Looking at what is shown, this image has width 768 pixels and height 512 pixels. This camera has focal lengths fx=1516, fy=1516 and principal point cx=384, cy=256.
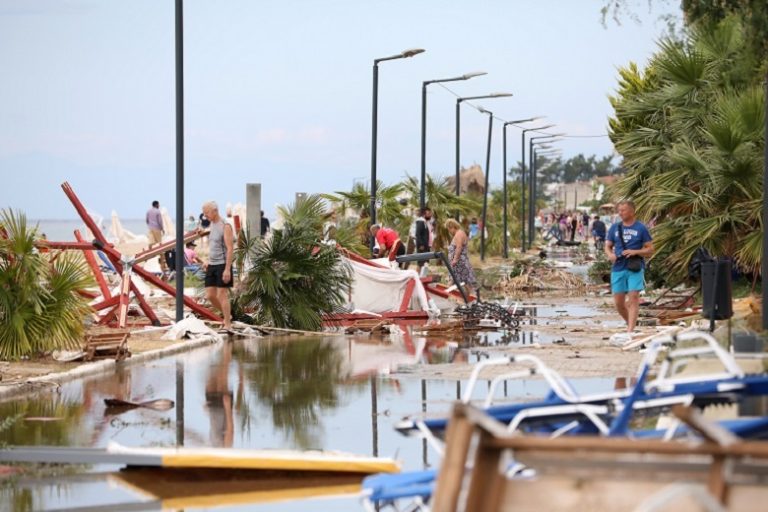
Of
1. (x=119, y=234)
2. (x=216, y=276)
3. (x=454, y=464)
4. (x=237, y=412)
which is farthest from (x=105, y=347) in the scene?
(x=119, y=234)

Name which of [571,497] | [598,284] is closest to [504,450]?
[571,497]

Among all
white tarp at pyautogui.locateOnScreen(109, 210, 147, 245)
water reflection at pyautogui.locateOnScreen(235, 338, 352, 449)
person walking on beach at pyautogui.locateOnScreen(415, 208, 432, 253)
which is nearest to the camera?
water reflection at pyautogui.locateOnScreen(235, 338, 352, 449)

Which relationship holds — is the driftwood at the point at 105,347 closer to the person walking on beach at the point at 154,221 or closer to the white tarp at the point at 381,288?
the white tarp at the point at 381,288

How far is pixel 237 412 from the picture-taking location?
13.1m

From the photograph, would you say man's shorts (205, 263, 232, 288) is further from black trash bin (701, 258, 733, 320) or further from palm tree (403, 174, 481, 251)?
palm tree (403, 174, 481, 251)

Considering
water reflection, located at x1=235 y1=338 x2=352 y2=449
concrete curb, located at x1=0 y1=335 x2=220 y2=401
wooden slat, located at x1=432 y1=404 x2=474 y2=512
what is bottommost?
water reflection, located at x1=235 y1=338 x2=352 y2=449

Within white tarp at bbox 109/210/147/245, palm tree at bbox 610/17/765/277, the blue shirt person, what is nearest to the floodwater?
the blue shirt person

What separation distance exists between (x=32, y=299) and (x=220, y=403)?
3.53 m

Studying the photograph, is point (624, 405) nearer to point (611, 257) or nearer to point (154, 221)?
point (611, 257)

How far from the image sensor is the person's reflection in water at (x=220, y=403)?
1164cm

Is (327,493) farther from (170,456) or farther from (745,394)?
(745,394)

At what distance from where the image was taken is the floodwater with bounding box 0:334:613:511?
31.2 ft

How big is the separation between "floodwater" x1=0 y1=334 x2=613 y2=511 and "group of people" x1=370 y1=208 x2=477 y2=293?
28.8ft

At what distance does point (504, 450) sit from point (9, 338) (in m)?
12.4
